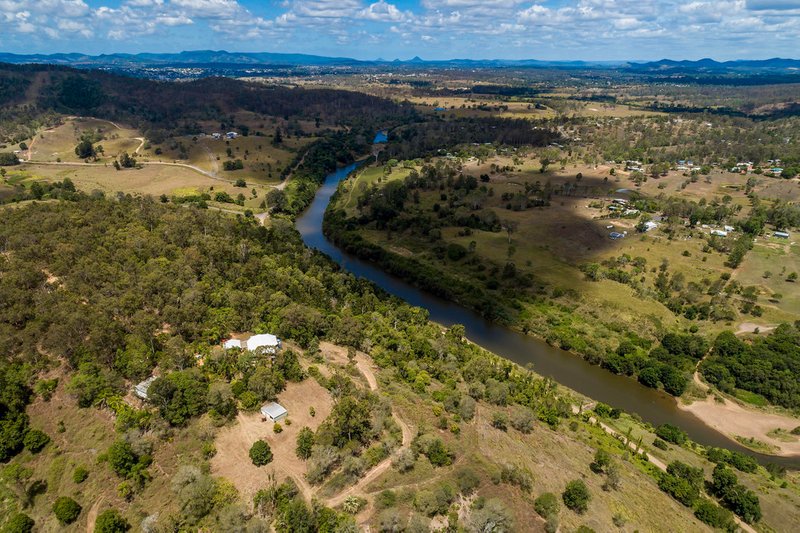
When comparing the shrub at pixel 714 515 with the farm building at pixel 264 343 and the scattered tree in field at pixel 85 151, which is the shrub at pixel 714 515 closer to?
the farm building at pixel 264 343

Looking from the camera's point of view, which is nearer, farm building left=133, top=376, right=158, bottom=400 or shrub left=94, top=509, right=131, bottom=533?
shrub left=94, top=509, right=131, bottom=533

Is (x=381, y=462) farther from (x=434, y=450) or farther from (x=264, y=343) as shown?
(x=264, y=343)

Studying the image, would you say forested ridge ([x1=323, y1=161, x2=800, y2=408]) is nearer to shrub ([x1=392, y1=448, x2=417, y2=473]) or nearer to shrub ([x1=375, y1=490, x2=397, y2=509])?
shrub ([x1=392, y1=448, x2=417, y2=473])

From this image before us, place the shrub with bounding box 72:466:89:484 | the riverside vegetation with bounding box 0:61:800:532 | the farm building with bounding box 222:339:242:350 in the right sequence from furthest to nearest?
the farm building with bounding box 222:339:242:350, the shrub with bounding box 72:466:89:484, the riverside vegetation with bounding box 0:61:800:532

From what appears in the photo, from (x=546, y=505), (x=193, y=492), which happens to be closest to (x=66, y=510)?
(x=193, y=492)

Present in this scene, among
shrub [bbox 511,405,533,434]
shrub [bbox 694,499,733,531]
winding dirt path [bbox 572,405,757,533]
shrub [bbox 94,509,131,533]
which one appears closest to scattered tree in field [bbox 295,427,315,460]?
shrub [bbox 94,509,131,533]

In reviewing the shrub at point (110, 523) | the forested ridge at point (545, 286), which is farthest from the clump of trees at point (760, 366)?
the shrub at point (110, 523)

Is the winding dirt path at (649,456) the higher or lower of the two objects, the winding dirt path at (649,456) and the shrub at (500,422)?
the lower
